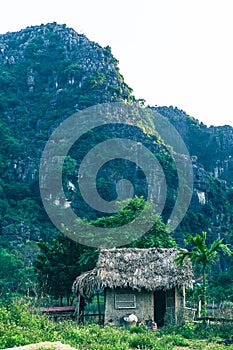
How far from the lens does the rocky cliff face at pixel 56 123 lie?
202 feet

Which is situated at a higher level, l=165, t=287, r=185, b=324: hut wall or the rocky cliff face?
the rocky cliff face

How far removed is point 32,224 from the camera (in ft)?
180

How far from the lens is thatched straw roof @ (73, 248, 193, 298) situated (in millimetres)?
17703

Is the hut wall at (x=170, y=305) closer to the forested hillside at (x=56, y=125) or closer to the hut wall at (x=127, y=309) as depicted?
the hut wall at (x=127, y=309)

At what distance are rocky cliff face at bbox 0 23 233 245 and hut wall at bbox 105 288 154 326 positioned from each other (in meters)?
33.8

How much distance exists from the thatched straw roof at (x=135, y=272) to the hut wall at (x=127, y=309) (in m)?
0.51

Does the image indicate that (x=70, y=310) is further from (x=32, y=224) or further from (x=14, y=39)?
(x=14, y=39)

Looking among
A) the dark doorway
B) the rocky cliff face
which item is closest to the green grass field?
the dark doorway

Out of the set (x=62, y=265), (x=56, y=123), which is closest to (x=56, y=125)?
(x=56, y=123)

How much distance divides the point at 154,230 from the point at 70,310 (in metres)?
7.92

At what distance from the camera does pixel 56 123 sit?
72.0 metres

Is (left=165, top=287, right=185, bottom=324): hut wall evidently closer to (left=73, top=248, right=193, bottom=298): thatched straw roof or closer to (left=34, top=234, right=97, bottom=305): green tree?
(left=73, top=248, right=193, bottom=298): thatched straw roof

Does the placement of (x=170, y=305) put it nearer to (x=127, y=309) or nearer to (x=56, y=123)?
(x=127, y=309)

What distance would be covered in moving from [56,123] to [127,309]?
56.0 meters
